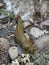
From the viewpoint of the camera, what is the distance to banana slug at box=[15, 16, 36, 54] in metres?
2.83

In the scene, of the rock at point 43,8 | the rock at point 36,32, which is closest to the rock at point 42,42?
the rock at point 36,32

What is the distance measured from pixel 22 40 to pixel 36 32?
28 centimetres

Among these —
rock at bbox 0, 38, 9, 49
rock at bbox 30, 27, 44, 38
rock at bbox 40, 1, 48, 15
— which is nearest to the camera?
rock at bbox 0, 38, 9, 49

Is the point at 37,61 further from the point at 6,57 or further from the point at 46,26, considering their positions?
the point at 46,26

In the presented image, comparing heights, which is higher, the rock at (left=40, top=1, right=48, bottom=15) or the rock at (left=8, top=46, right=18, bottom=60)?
the rock at (left=40, top=1, right=48, bottom=15)

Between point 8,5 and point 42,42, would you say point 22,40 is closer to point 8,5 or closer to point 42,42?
point 42,42

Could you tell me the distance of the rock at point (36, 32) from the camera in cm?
306

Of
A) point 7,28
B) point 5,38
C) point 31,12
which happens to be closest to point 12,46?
point 5,38

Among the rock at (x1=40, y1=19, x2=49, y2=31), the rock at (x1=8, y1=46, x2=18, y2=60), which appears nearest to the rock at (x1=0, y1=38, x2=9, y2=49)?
the rock at (x1=8, y1=46, x2=18, y2=60)

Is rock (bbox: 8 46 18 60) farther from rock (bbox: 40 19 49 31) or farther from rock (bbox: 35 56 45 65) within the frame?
rock (bbox: 40 19 49 31)

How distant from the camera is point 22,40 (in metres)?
2.89

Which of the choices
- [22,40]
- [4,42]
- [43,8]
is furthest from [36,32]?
[43,8]

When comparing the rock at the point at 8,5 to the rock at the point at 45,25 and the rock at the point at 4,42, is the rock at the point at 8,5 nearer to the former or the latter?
the rock at the point at 45,25

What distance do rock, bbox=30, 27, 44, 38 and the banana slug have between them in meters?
0.13
